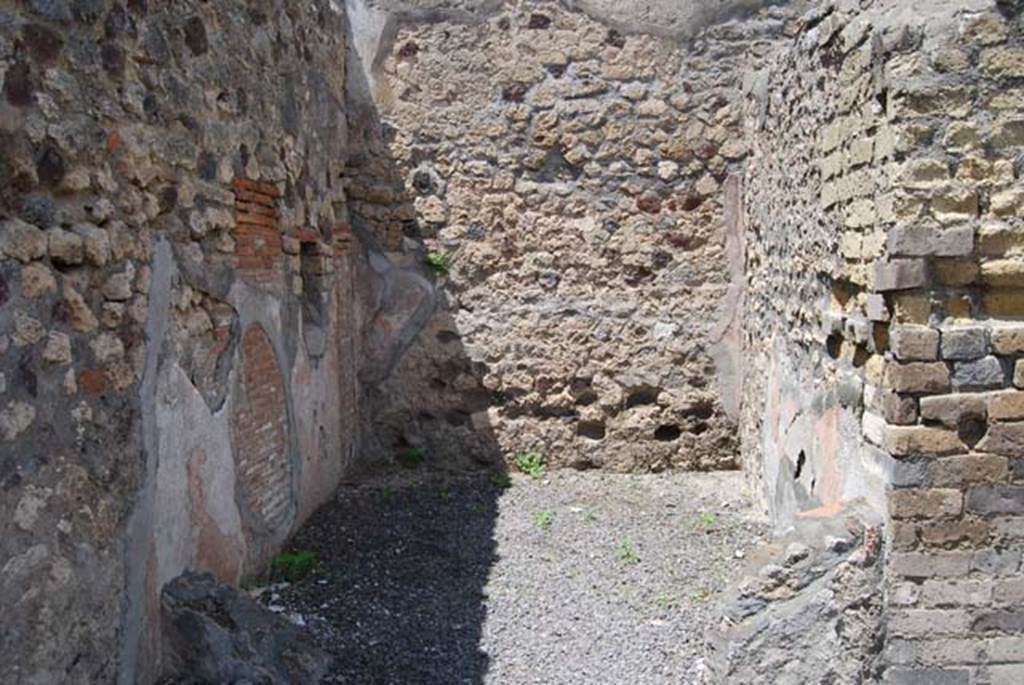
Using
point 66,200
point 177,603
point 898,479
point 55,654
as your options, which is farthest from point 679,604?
point 66,200

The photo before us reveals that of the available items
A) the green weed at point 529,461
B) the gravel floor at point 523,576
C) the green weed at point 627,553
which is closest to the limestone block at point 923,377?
the gravel floor at point 523,576

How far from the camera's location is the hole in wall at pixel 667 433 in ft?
19.5

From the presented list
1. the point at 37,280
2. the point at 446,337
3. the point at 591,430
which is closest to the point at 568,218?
the point at 446,337

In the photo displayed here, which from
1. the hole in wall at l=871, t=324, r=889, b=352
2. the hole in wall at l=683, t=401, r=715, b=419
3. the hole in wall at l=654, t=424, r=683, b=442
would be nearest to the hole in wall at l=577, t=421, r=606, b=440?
the hole in wall at l=654, t=424, r=683, b=442

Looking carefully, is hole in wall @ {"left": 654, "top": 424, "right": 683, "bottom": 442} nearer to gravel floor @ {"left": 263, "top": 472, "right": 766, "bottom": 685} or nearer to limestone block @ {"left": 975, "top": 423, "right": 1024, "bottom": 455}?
gravel floor @ {"left": 263, "top": 472, "right": 766, "bottom": 685}

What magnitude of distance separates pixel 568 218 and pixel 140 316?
3.30 metres

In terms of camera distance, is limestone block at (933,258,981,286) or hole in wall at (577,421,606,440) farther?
hole in wall at (577,421,606,440)

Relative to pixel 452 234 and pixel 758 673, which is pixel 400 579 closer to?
pixel 758 673

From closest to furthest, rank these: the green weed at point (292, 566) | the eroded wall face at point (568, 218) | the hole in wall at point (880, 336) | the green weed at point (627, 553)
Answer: the hole in wall at point (880, 336) < the green weed at point (292, 566) < the green weed at point (627, 553) < the eroded wall face at point (568, 218)

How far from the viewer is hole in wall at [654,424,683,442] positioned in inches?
234

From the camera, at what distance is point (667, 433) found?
19.6ft

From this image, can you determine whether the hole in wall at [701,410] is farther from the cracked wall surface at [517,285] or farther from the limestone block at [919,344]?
the limestone block at [919,344]

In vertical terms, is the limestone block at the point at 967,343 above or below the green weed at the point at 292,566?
above

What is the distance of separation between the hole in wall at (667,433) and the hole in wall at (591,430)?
1.06ft
